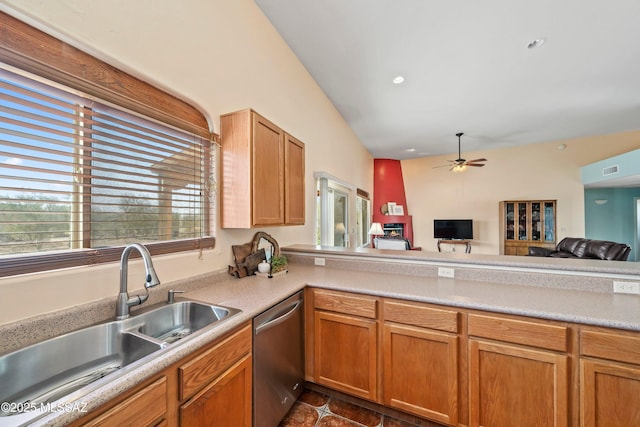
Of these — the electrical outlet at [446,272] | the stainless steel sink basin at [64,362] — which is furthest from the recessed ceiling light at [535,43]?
the stainless steel sink basin at [64,362]

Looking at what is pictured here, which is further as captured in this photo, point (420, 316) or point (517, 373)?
point (420, 316)

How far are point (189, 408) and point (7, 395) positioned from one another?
59 cm

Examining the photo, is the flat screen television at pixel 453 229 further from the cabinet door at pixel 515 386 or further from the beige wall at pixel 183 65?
the cabinet door at pixel 515 386

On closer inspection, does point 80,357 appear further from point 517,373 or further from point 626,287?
point 626,287

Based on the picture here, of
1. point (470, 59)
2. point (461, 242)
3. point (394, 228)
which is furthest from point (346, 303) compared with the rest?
point (461, 242)

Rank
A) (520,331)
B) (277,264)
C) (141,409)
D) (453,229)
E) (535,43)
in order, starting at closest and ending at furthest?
1. (141,409)
2. (520,331)
3. (277,264)
4. (535,43)
5. (453,229)

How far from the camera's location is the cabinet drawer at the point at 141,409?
0.71 meters

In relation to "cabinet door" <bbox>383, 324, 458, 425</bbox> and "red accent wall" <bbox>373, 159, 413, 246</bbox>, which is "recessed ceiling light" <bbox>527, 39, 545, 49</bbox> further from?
"red accent wall" <bbox>373, 159, 413, 246</bbox>

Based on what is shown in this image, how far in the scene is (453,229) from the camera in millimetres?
6660

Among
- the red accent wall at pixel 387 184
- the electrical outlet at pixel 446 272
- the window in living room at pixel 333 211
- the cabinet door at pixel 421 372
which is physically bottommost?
the cabinet door at pixel 421 372

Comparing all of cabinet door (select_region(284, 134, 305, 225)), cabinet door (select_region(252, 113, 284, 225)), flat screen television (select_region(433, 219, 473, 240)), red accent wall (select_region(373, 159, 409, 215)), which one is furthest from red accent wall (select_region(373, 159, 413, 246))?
cabinet door (select_region(252, 113, 284, 225))

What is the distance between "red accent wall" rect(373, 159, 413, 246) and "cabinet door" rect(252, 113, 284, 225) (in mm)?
5071

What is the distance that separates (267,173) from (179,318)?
1110mm

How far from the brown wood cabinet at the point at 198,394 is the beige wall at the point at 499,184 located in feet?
22.6
